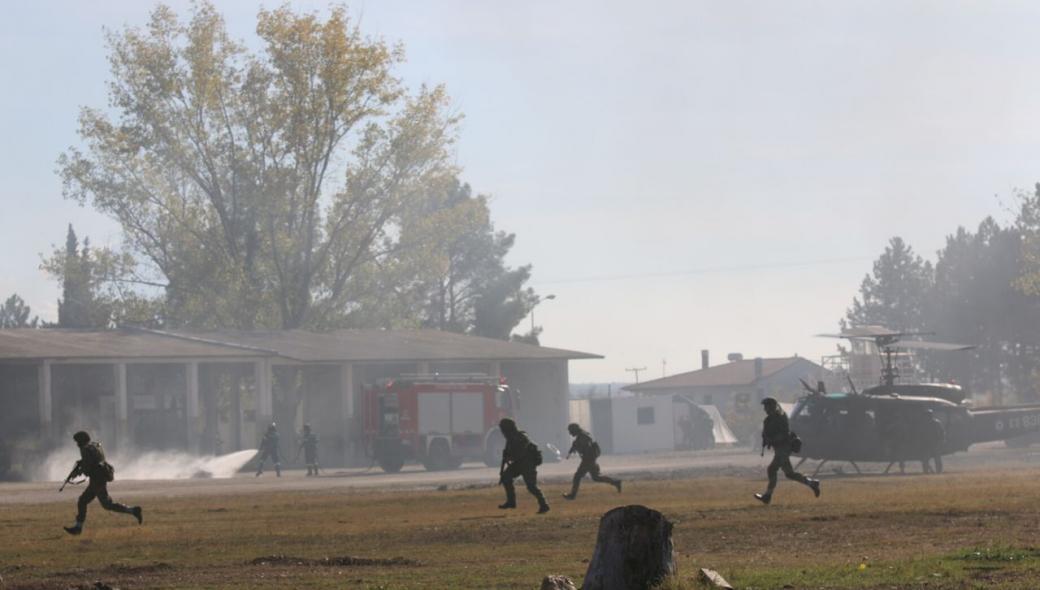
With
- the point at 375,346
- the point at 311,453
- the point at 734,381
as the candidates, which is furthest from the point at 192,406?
the point at 734,381

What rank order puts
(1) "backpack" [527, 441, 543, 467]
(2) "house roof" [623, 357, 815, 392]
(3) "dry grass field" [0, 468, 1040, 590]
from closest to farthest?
(3) "dry grass field" [0, 468, 1040, 590], (1) "backpack" [527, 441, 543, 467], (2) "house roof" [623, 357, 815, 392]

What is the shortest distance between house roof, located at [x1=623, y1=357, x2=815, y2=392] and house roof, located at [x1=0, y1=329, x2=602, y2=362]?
34.5m

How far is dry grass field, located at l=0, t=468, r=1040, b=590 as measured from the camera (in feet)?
50.1

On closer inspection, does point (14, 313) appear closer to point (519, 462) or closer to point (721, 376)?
point (721, 376)

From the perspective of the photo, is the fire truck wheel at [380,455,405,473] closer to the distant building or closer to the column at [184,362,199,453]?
the column at [184,362,199,453]

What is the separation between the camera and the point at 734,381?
101 m

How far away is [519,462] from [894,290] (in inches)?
3734

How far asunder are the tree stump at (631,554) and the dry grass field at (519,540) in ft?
1.15

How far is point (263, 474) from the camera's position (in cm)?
5072

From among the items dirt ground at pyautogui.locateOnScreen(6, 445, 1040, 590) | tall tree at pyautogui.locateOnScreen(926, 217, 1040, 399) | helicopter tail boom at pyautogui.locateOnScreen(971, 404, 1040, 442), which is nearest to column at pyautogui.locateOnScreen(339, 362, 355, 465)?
dirt ground at pyautogui.locateOnScreen(6, 445, 1040, 590)

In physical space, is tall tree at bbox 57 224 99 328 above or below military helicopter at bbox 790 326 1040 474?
A: above

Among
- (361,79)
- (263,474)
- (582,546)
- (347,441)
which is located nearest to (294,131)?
(361,79)

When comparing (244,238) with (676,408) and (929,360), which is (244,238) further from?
(929,360)

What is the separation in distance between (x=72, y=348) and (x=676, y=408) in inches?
1162
